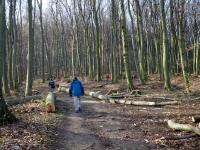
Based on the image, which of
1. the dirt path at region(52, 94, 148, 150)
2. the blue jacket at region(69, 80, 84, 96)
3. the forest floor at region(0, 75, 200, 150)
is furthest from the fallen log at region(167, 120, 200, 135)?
the blue jacket at region(69, 80, 84, 96)

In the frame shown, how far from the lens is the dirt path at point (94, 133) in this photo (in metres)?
10.5

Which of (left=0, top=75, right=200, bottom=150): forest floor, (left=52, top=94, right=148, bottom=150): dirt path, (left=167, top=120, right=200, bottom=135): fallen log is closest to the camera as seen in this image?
(left=0, top=75, right=200, bottom=150): forest floor

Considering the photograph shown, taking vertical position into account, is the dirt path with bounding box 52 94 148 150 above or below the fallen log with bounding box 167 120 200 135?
below

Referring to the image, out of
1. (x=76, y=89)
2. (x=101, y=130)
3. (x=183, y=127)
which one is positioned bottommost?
(x=101, y=130)

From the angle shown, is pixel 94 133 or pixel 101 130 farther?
pixel 101 130

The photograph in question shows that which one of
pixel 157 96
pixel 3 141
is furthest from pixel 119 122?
pixel 157 96

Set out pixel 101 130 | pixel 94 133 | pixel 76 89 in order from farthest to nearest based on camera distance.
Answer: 1. pixel 76 89
2. pixel 101 130
3. pixel 94 133

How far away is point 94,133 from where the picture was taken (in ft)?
40.3

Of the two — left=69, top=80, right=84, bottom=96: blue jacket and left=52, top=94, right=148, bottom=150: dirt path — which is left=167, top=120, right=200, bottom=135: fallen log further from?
left=69, top=80, right=84, bottom=96: blue jacket

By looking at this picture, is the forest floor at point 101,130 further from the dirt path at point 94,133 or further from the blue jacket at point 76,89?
the blue jacket at point 76,89

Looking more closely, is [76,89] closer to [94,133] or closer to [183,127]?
[94,133]

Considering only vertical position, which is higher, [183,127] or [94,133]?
[183,127]

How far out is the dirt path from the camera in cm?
1054

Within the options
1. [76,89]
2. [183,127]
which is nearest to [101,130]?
[183,127]
